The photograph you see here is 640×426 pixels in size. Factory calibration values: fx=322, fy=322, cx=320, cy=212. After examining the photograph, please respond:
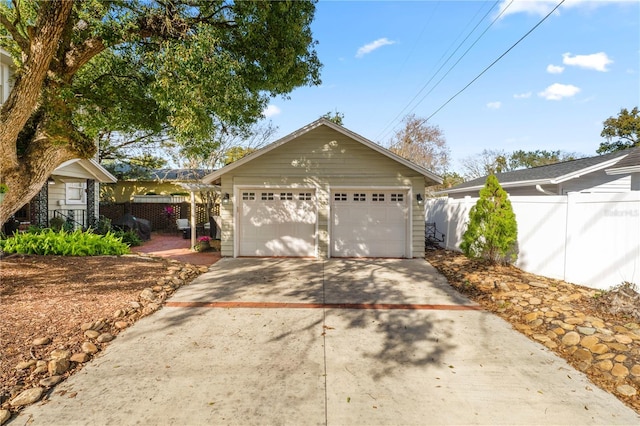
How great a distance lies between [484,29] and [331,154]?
572cm

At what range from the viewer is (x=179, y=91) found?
17.6 feet

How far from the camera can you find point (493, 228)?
289 inches

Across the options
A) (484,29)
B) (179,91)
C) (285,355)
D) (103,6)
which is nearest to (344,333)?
(285,355)

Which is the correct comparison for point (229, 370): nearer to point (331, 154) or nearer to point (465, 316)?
point (465, 316)

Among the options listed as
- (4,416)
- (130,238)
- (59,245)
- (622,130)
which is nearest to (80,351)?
(4,416)

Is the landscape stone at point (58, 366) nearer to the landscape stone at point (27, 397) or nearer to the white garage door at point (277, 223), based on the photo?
the landscape stone at point (27, 397)

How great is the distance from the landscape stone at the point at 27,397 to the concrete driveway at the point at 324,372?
0.11 m

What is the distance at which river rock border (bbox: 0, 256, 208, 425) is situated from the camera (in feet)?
9.30

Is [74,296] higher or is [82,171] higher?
[82,171]

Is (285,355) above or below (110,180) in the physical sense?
below

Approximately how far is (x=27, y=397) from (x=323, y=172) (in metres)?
7.71

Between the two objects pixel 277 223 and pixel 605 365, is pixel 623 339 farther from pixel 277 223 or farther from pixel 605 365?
pixel 277 223

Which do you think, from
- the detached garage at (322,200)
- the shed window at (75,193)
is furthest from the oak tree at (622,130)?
the shed window at (75,193)

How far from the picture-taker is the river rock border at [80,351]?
9.30ft
